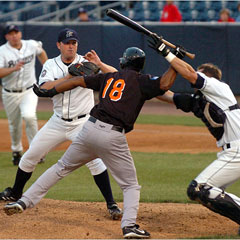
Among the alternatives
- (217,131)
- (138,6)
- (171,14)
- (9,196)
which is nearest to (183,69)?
A: (217,131)

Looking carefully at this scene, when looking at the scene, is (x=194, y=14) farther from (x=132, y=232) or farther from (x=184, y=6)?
(x=132, y=232)

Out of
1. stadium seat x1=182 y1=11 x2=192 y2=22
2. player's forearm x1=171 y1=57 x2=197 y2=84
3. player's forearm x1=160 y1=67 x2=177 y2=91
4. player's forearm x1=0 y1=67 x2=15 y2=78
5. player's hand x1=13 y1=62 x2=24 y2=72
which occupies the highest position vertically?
player's forearm x1=171 y1=57 x2=197 y2=84

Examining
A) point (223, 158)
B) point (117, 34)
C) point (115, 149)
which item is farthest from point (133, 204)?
point (117, 34)

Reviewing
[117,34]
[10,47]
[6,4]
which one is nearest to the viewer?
[10,47]

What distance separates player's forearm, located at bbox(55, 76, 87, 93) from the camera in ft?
19.7

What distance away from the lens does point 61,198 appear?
8078 millimetres

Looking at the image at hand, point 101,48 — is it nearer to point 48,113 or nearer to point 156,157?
point 48,113

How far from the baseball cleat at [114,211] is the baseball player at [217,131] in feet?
4.17

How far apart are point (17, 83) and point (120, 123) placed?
4799mm

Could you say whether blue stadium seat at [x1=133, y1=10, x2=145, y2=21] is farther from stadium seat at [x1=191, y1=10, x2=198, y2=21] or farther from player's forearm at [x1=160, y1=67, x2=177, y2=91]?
player's forearm at [x1=160, y1=67, x2=177, y2=91]

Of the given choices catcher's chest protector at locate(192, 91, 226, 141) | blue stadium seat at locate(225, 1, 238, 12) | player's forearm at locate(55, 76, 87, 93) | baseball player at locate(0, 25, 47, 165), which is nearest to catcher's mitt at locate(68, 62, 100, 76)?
player's forearm at locate(55, 76, 87, 93)

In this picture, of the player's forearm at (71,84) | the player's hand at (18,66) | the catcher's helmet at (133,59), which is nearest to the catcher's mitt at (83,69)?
the player's forearm at (71,84)

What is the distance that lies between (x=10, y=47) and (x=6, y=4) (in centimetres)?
1288

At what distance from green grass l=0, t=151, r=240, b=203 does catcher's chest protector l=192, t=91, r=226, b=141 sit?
2.25 metres
